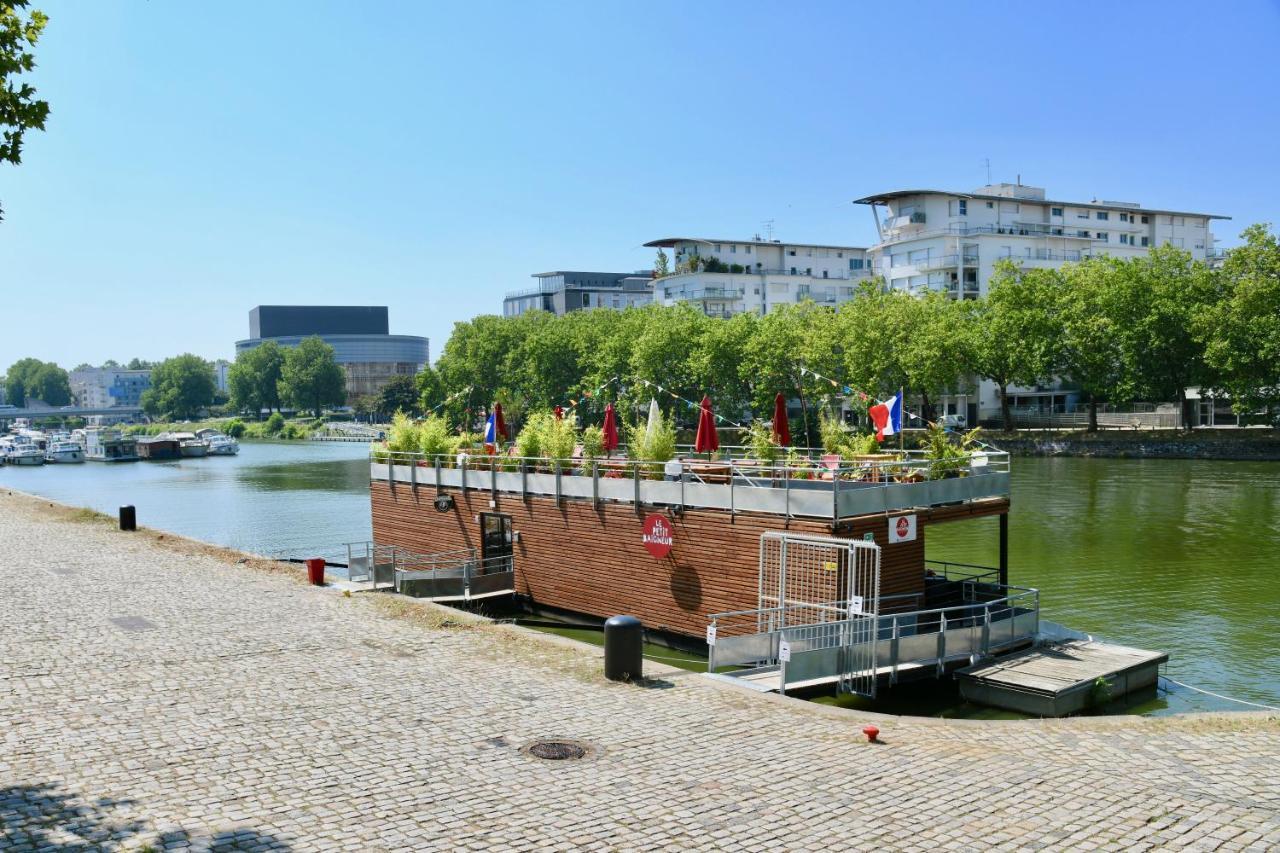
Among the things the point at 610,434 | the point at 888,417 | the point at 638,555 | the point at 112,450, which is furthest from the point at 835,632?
the point at 112,450

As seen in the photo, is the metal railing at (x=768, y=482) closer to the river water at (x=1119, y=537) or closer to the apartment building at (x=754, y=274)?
the river water at (x=1119, y=537)

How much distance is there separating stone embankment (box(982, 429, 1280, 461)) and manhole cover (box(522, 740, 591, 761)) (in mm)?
66650

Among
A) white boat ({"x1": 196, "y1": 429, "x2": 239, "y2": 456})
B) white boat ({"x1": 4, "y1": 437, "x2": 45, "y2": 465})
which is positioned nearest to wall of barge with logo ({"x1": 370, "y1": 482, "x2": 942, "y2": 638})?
white boat ({"x1": 196, "y1": 429, "x2": 239, "y2": 456})

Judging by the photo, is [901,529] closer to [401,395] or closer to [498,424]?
[498,424]

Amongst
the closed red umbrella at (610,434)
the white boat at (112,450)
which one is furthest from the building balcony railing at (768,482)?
the white boat at (112,450)

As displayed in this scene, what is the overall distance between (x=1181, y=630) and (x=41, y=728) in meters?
23.2

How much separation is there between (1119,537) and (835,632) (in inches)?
948

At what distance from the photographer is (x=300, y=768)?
1202 cm

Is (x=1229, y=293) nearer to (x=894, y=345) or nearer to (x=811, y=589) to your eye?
(x=894, y=345)

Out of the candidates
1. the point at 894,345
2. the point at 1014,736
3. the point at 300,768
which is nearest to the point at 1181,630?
the point at 1014,736

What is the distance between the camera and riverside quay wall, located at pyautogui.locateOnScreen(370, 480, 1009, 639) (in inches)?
776

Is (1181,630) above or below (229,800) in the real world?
below

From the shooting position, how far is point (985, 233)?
3816 inches

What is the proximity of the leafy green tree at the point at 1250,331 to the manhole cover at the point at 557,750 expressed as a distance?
220 ft
